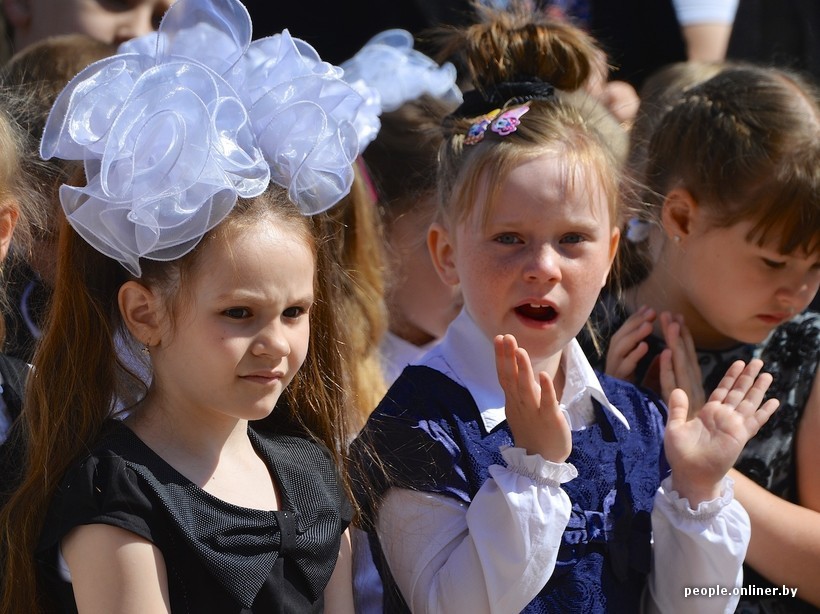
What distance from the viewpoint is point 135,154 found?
157 centimetres

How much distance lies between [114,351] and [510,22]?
111 cm

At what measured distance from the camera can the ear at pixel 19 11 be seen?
10.8ft

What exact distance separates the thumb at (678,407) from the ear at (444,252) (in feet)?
1.60

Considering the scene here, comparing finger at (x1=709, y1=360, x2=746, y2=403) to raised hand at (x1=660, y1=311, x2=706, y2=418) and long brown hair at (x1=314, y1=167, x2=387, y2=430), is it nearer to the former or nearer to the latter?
raised hand at (x1=660, y1=311, x2=706, y2=418)

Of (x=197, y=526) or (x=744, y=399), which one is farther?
(x=744, y=399)

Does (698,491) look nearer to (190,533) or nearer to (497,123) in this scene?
(497,123)

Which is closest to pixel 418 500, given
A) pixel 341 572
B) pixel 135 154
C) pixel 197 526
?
pixel 341 572

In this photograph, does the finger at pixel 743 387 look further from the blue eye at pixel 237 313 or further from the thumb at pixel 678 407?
the blue eye at pixel 237 313

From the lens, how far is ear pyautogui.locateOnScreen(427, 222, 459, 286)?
84.2 inches

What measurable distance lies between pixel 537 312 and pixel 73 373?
847mm

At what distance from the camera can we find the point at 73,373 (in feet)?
5.69

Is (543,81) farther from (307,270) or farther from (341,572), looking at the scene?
(341,572)

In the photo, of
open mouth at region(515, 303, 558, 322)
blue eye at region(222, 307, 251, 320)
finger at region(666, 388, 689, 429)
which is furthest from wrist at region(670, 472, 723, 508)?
blue eye at region(222, 307, 251, 320)

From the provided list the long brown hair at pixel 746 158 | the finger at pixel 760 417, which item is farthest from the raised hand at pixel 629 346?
the finger at pixel 760 417
